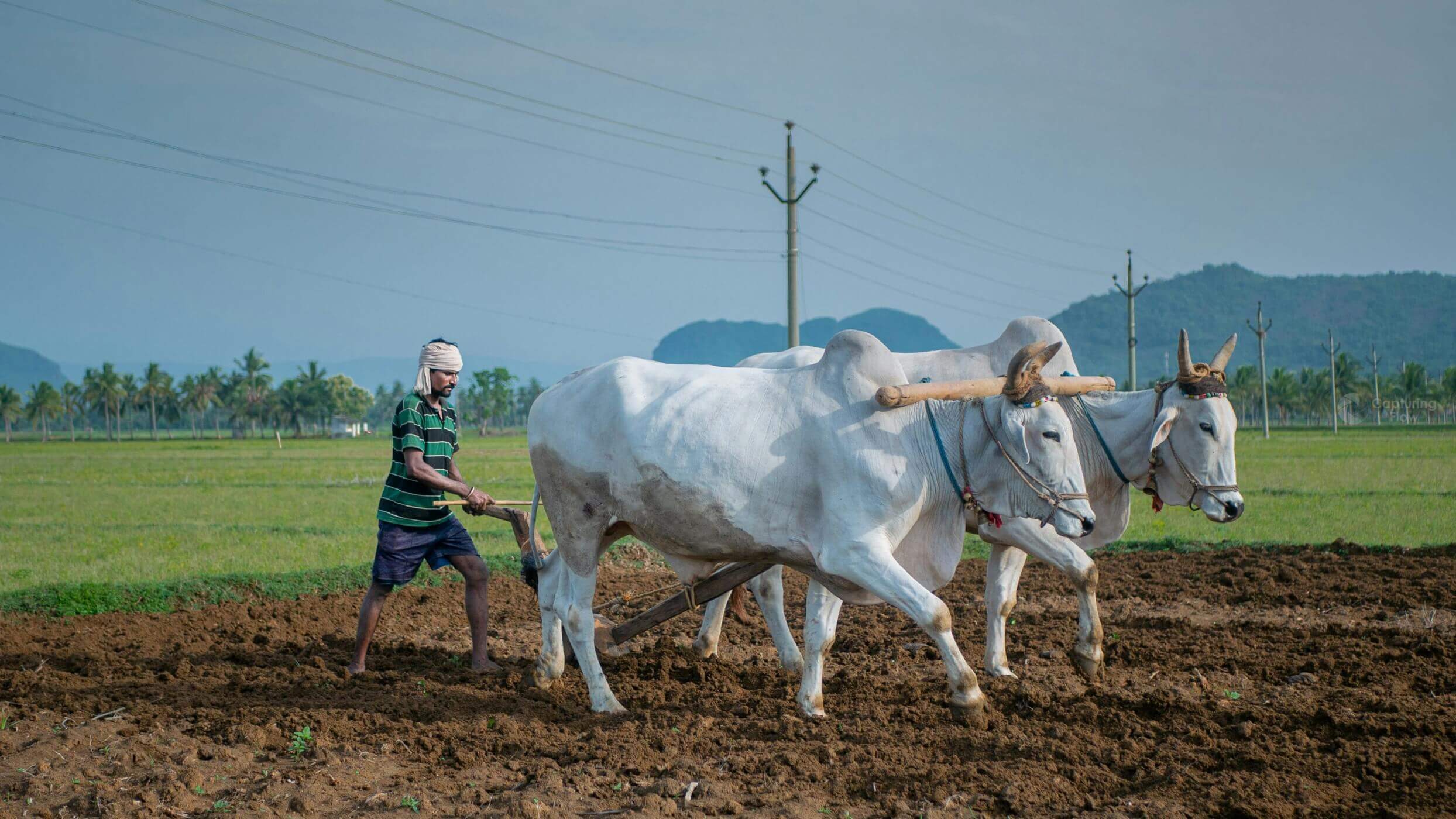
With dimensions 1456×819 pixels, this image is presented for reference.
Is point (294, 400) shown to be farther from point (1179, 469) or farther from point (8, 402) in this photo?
point (1179, 469)

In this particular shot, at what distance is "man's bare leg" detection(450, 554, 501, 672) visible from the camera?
273 inches

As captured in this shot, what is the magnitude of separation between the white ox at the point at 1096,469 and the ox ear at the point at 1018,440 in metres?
1.10

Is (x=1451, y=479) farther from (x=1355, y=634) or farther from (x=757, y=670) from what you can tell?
(x=757, y=670)

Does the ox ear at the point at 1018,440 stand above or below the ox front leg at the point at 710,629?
above

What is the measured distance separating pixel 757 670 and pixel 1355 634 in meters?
4.06

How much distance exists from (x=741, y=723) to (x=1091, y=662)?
7.32 feet

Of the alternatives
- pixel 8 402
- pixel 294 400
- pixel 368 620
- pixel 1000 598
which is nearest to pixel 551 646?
pixel 368 620

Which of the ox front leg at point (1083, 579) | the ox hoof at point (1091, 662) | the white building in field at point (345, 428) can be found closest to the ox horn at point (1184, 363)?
the ox front leg at point (1083, 579)

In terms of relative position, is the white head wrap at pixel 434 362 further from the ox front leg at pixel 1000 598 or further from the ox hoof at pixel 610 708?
the ox front leg at pixel 1000 598

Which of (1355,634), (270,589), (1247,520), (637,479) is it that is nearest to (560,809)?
(637,479)

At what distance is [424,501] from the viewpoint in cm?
674

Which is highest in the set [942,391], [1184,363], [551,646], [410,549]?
[1184,363]

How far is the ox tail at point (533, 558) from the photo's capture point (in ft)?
22.6

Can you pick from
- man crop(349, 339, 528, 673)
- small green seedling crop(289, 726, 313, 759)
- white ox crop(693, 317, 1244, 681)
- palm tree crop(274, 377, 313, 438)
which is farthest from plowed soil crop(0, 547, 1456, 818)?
palm tree crop(274, 377, 313, 438)
